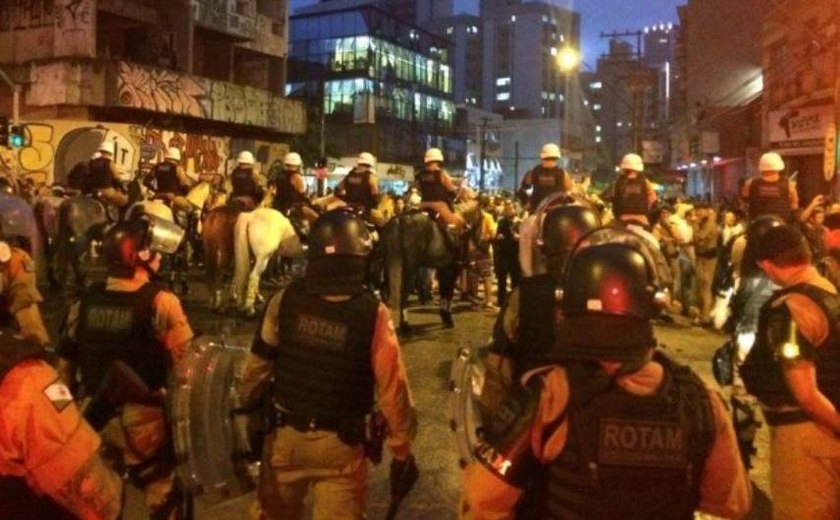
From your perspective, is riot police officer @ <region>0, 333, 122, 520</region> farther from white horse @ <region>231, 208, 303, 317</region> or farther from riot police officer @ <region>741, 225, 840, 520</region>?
white horse @ <region>231, 208, 303, 317</region>

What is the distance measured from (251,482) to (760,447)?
15.5 feet

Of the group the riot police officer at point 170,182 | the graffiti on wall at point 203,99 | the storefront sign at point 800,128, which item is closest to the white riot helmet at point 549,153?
the riot police officer at point 170,182

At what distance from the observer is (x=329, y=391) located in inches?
154

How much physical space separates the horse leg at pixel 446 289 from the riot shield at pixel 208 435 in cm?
759

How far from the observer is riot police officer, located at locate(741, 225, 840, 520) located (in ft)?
13.1

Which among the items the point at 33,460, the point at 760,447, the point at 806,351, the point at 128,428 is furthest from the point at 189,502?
the point at 760,447

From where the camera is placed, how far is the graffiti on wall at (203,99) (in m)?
31.5

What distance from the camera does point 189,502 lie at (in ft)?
15.5

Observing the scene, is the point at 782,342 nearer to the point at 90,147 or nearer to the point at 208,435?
the point at 208,435

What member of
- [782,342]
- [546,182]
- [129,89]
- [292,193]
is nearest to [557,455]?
[782,342]

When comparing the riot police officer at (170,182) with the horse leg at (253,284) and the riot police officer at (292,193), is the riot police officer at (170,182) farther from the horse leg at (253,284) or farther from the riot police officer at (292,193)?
the horse leg at (253,284)

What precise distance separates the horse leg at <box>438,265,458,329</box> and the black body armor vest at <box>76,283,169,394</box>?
23.9ft

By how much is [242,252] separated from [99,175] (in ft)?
10.6

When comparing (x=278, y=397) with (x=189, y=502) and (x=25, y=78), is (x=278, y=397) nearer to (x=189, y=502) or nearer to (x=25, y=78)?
(x=189, y=502)
